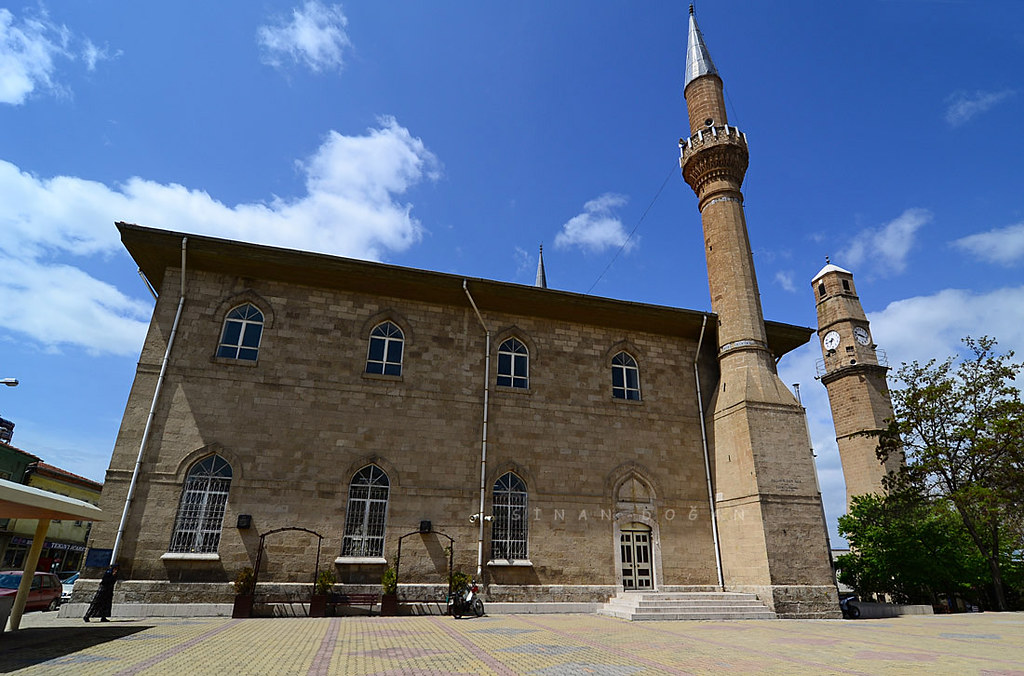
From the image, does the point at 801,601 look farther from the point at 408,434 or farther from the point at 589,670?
the point at 408,434

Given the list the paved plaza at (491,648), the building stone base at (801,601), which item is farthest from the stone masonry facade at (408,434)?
the paved plaza at (491,648)

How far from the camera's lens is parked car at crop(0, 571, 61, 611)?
41.8 ft

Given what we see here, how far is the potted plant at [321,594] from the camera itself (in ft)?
40.4

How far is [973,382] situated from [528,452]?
15.6 meters

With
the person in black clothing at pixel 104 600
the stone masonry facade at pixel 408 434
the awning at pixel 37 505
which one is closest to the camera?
the awning at pixel 37 505

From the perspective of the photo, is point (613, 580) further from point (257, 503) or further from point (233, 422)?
point (233, 422)

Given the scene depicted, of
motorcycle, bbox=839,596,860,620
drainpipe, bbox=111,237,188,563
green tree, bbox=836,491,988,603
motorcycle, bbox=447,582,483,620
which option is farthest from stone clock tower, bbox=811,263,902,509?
drainpipe, bbox=111,237,188,563

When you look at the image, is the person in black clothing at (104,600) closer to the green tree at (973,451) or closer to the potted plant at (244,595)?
the potted plant at (244,595)

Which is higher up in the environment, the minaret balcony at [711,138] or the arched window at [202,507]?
the minaret balcony at [711,138]

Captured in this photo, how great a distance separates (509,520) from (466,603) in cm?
268

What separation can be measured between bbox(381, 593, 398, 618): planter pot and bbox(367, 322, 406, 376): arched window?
570cm

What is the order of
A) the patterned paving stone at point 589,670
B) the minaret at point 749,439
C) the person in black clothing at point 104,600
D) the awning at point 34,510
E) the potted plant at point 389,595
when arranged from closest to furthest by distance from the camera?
the patterned paving stone at point 589,670, the awning at point 34,510, the person in black clothing at point 104,600, the potted plant at point 389,595, the minaret at point 749,439

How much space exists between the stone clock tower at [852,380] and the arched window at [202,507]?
29.5m

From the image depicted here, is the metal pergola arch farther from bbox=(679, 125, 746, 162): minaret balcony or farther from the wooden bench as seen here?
bbox=(679, 125, 746, 162): minaret balcony
